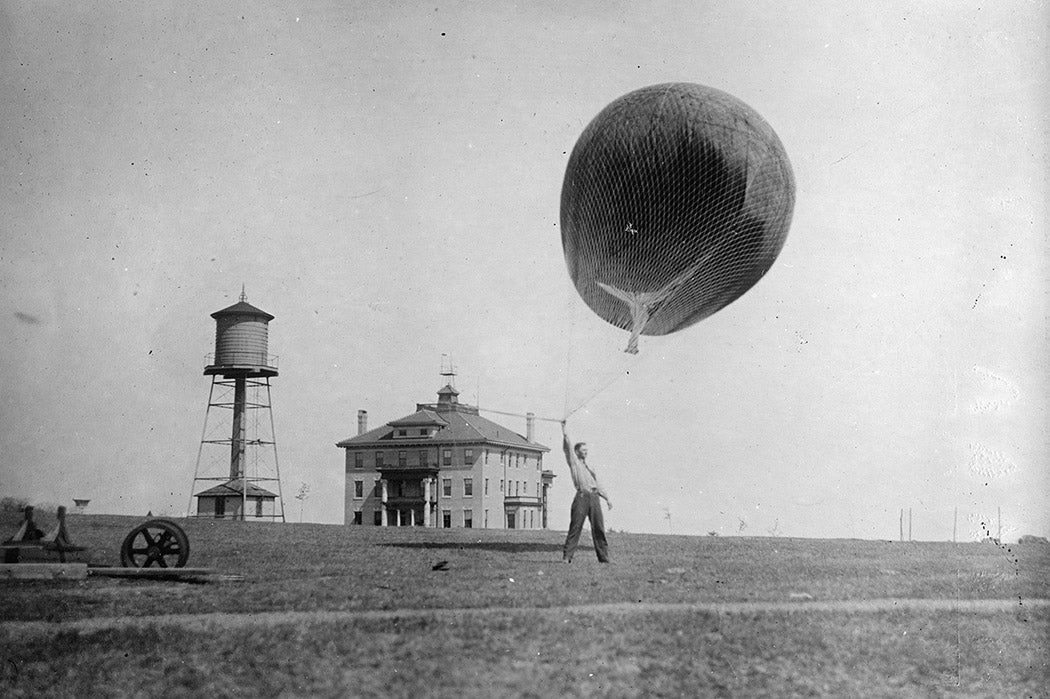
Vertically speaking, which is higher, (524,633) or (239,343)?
(239,343)

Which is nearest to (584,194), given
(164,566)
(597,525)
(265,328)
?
(597,525)

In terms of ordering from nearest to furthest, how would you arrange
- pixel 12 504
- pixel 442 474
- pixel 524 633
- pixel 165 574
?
pixel 524 633, pixel 165 574, pixel 12 504, pixel 442 474

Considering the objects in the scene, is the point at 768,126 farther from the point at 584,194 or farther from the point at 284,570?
the point at 284,570

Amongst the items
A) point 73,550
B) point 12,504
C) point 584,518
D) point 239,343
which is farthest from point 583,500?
point 239,343

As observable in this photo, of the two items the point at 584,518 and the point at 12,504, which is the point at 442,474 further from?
the point at 584,518

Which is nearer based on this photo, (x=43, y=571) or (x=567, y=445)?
(x=43, y=571)
